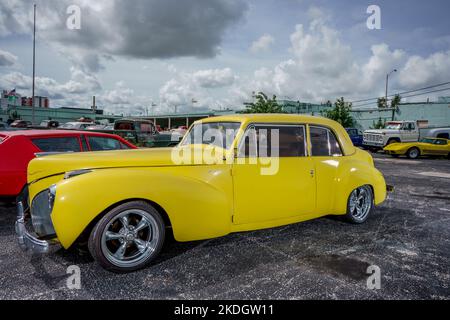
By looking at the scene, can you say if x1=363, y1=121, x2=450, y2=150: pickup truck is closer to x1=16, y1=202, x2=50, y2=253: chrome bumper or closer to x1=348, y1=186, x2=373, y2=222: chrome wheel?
x1=348, y1=186, x2=373, y2=222: chrome wheel

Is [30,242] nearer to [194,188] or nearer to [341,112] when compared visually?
[194,188]

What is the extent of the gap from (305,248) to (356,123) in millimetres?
40932

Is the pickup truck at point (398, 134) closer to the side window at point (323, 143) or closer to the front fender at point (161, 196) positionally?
the side window at point (323, 143)

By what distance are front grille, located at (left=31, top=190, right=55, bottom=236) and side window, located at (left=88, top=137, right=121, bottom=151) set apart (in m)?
2.50

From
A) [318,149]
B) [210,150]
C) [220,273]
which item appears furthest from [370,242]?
[210,150]

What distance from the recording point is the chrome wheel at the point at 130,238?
2.85 m

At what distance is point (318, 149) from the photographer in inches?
159

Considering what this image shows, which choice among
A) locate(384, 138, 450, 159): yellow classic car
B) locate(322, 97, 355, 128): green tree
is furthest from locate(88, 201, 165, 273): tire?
locate(322, 97, 355, 128): green tree

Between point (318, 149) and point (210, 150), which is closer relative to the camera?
point (210, 150)

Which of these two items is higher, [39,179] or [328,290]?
[39,179]

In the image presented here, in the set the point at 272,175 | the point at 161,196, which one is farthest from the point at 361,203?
the point at 161,196

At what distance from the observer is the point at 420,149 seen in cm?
1689

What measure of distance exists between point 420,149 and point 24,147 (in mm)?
18505
